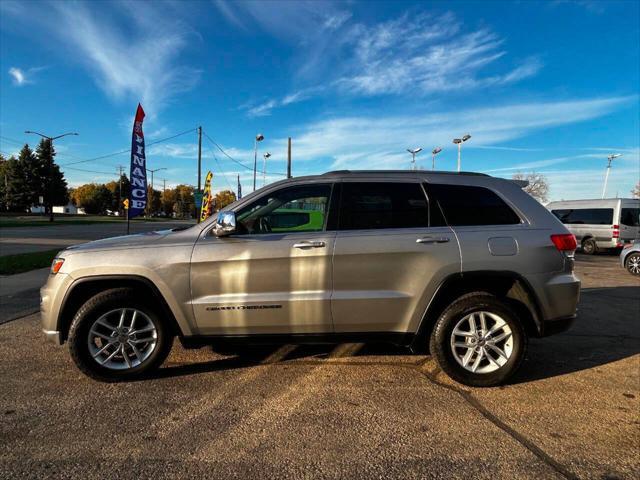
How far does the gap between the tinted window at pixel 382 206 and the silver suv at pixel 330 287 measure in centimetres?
1

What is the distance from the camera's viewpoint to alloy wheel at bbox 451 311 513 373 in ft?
11.7

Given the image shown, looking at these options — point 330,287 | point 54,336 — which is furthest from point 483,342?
point 54,336

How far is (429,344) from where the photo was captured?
3.69 meters

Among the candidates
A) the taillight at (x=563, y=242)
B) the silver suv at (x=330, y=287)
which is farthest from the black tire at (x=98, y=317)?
the taillight at (x=563, y=242)

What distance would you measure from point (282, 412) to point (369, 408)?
0.67 meters

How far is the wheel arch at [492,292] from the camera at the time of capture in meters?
3.56

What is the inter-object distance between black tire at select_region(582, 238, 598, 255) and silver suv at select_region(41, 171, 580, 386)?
16.5m

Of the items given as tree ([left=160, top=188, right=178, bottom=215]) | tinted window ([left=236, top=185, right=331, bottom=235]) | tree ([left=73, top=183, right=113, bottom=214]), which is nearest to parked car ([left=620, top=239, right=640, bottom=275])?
tinted window ([left=236, top=185, right=331, bottom=235])

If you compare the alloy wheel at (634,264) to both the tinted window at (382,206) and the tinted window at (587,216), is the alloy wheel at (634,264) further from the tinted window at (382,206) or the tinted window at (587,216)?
the tinted window at (382,206)

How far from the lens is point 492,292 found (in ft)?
12.3

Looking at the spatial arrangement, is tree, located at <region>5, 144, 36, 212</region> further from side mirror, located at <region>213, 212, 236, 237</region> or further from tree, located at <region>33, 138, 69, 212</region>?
side mirror, located at <region>213, 212, 236, 237</region>

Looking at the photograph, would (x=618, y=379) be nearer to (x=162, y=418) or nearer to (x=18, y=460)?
(x=162, y=418)

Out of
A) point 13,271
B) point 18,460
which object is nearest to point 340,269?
point 18,460

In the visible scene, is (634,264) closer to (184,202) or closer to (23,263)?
(23,263)
